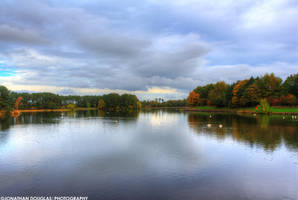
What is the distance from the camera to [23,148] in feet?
60.8

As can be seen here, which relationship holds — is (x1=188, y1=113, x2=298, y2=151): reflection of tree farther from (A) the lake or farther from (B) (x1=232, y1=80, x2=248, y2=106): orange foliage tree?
(B) (x1=232, y1=80, x2=248, y2=106): orange foliage tree

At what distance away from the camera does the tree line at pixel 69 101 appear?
129625mm

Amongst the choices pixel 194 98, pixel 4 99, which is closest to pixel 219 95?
pixel 194 98

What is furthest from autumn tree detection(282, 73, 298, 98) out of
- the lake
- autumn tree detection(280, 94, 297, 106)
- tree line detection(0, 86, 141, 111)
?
tree line detection(0, 86, 141, 111)

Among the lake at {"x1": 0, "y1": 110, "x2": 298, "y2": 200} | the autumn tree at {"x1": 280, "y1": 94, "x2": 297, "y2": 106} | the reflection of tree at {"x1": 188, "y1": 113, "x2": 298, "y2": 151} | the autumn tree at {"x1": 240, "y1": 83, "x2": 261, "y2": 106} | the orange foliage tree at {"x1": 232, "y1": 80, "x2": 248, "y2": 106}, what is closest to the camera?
the lake at {"x1": 0, "y1": 110, "x2": 298, "y2": 200}

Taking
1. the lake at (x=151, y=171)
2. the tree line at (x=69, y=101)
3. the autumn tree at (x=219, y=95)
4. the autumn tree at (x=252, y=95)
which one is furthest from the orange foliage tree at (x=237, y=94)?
the tree line at (x=69, y=101)

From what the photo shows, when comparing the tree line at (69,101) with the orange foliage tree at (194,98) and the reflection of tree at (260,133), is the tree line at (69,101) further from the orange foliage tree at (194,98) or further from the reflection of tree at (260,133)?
the reflection of tree at (260,133)

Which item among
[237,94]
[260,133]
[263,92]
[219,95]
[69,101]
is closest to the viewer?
[260,133]

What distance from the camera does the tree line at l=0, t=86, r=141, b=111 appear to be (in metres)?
130

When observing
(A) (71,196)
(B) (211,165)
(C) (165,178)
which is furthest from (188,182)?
(A) (71,196)

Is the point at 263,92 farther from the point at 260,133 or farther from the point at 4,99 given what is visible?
the point at 4,99

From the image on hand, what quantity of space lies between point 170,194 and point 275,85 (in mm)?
83935

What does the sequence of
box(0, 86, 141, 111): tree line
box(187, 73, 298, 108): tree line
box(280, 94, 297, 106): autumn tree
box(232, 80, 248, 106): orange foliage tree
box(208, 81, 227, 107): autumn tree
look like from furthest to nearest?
box(0, 86, 141, 111): tree line < box(208, 81, 227, 107): autumn tree < box(232, 80, 248, 106): orange foliage tree < box(187, 73, 298, 108): tree line < box(280, 94, 297, 106): autumn tree

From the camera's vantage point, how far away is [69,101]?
543ft
